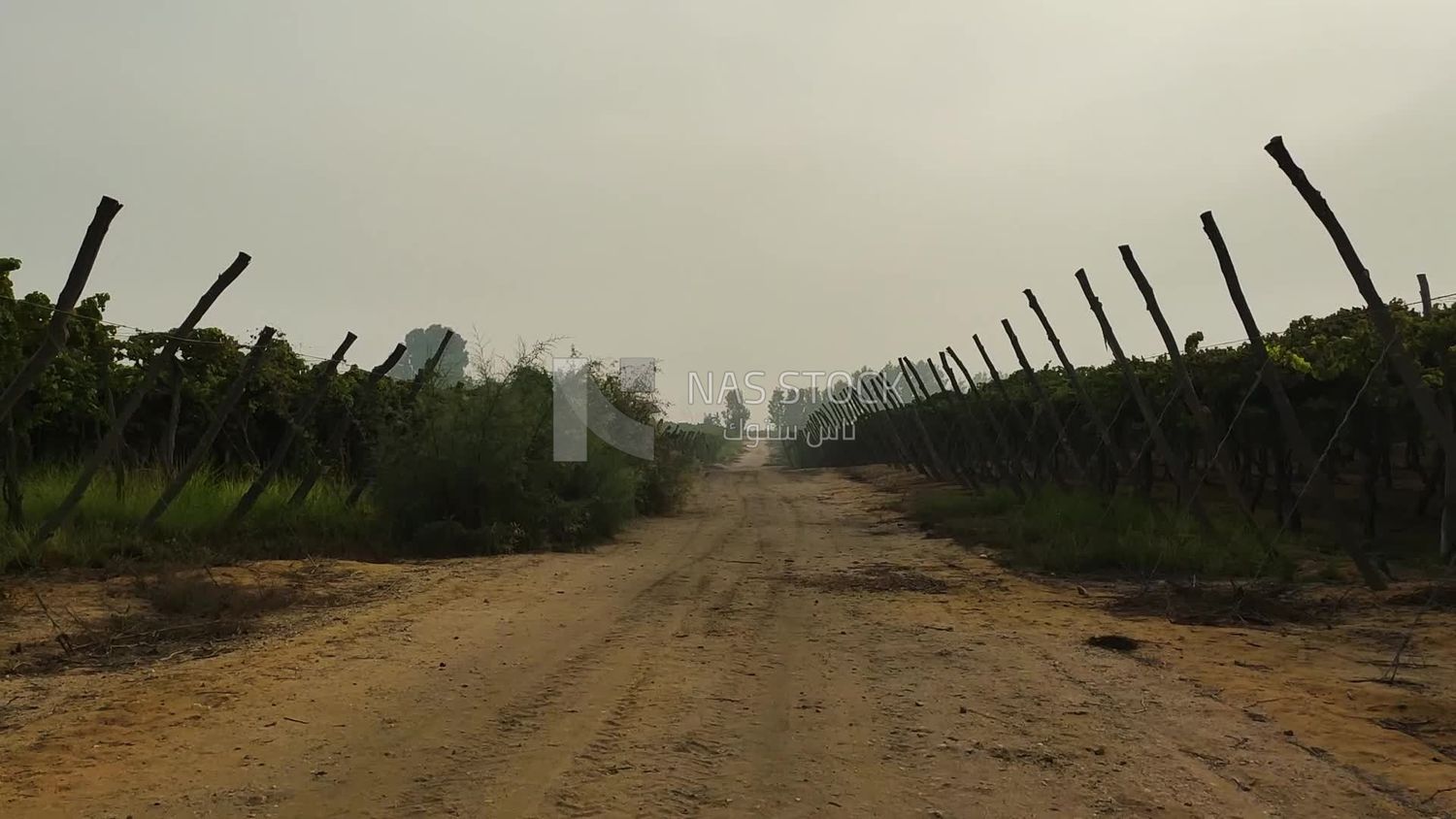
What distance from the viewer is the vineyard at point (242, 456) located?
9.12 m

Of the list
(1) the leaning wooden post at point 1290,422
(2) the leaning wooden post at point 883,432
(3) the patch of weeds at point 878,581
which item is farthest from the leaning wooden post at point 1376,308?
(2) the leaning wooden post at point 883,432

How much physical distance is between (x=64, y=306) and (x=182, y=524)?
3442 mm

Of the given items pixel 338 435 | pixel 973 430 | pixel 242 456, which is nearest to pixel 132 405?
pixel 338 435

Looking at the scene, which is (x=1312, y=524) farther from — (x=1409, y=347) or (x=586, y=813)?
(x=586, y=813)

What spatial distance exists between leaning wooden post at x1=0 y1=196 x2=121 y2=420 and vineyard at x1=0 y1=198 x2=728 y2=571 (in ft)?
0.04

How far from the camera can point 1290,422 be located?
9.02 m

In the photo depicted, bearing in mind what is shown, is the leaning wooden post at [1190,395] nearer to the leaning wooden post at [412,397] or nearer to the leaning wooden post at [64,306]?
the leaning wooden post at [412,397]

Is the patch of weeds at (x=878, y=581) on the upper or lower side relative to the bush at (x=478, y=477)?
lower

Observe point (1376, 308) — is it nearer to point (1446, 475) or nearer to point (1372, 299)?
point (1372, 299)

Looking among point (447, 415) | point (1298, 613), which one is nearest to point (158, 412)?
point (447, 415)

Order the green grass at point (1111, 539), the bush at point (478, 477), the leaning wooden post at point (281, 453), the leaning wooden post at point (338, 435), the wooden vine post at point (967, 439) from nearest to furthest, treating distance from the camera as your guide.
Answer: the green grass at point (1111, 539) < the leaning wooden post at point (281, 453) < the leaning wooden post at point (338, 435) < the bush at point (478, 477) < the wooden vine post at point (967, 439)

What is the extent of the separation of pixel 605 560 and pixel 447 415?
9.73 ft

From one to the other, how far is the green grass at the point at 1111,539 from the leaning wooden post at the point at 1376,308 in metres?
1.95

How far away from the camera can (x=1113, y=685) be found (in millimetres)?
5602
